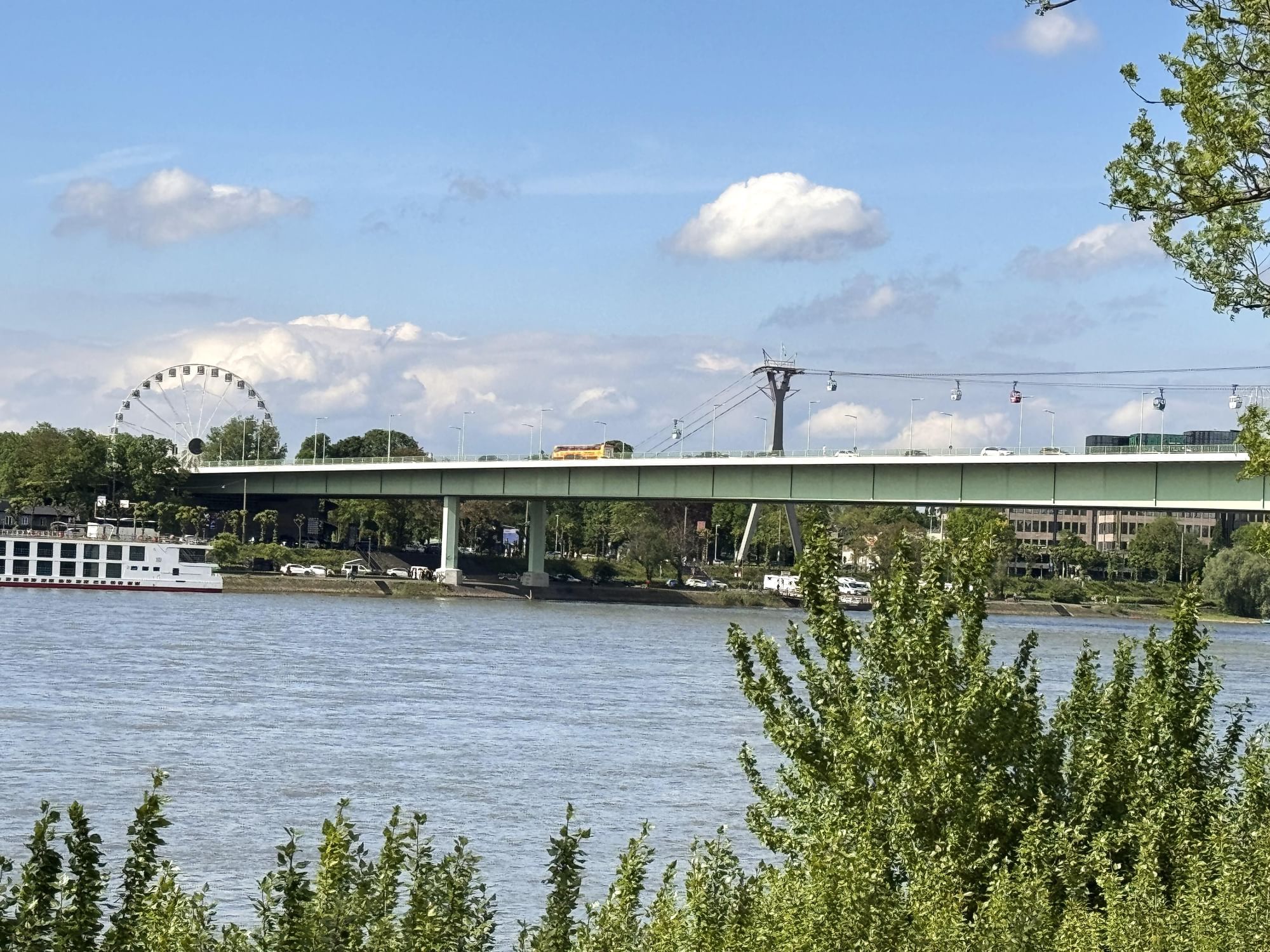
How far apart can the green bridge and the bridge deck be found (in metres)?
0.07

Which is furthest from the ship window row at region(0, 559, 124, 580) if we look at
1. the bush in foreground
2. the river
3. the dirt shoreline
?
the bush in foreground

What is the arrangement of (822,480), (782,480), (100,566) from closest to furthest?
(822,480) → (782,480) → (100,566)

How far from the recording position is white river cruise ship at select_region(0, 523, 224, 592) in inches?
4254

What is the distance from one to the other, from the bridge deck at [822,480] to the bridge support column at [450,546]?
546 centimetres

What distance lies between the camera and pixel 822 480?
292 ft

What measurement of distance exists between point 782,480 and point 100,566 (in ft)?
144

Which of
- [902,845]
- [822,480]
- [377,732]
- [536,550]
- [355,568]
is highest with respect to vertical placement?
[822,480]

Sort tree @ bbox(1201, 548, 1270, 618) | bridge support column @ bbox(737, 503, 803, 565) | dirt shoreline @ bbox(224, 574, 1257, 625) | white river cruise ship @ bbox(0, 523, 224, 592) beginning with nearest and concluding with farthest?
white river cruise ship @ bbox(0, 523, 224, 592) < dirt shoreline @ bbox(224, 574, 1257, 625) < bridge support column @ bbox(737, 503, 803, 565) < tree @ bbox(1201, 548, 1270, 618)

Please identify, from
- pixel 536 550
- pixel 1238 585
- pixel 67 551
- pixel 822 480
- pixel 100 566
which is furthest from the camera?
pixel 1238 585

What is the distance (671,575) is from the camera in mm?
150125

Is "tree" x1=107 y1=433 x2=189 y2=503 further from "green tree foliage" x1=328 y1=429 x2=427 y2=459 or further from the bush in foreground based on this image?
the bush in foreground

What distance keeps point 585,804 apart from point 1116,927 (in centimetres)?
1739

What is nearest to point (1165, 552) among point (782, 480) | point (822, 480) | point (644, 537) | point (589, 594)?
point (644, 537)

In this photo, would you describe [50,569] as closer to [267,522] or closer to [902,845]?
[267,522]
